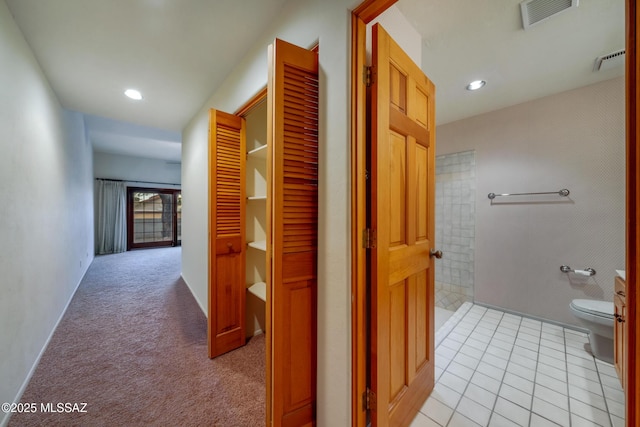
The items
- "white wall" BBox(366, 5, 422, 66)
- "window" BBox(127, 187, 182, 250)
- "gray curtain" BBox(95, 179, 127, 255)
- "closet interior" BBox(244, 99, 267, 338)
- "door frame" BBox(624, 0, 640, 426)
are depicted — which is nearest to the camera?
"door frame" BBox(624, 0, 640, 426)

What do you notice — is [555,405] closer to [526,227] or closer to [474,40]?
[526,227]

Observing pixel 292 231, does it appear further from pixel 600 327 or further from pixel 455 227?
pixel 455 227

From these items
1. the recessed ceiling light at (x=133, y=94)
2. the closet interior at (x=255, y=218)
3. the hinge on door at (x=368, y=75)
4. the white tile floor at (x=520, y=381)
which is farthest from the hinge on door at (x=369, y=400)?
the recessed ceiling light at (x=133, y=94)

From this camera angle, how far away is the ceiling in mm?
1433

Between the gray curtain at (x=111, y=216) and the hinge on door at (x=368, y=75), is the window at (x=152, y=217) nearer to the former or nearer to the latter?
the gray curtain at (x=111, y=216)

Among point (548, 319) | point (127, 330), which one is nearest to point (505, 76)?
point (548, 319)

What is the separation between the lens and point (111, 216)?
608cm

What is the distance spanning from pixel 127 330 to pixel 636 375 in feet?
10.9

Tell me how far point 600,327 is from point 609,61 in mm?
2170

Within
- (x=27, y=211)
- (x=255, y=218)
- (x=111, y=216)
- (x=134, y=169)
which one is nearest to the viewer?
(x=27, y=211)

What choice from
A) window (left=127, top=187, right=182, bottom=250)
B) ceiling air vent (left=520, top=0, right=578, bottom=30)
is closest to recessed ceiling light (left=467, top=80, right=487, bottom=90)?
ceiling air vent (left=520, top=0, right=578, bottom=30)

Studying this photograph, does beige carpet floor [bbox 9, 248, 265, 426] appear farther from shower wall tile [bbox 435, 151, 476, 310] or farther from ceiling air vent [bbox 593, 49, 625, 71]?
ceiling air vent [bbox 593, 49, 625, 71]

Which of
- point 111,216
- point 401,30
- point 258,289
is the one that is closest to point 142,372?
point 258,289

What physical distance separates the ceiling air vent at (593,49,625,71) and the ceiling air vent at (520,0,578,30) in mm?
880
